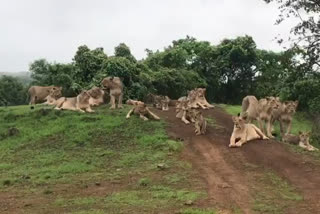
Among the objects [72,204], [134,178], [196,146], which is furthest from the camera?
[196,146]

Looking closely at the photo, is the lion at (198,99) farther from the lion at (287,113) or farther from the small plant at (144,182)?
the small plant at (144,182)

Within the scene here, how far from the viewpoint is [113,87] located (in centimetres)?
2342

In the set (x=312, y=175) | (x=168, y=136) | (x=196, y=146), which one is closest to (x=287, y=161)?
(x=312, y=175)

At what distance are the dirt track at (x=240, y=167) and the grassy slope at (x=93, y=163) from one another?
48cm

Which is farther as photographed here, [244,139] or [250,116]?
[250,116]

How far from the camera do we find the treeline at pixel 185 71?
28.1 meters

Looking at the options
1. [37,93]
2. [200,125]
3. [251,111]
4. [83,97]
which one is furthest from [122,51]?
[200,125]

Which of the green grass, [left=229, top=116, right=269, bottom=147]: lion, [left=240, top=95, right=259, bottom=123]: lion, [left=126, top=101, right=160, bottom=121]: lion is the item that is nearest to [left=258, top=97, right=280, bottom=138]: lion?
[left=240, top=95, right=259, bottom=123]: lion

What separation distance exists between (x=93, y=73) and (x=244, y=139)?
12.9 meters

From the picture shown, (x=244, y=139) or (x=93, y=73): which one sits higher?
(x=93, y=73)

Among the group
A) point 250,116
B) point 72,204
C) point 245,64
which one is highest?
point 245,64

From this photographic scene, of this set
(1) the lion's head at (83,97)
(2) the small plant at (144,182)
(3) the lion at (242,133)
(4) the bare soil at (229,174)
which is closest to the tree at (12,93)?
(1) the lion's head at (83,97)

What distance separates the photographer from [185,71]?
3350 centimetres

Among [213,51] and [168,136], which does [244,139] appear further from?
[213,51]
